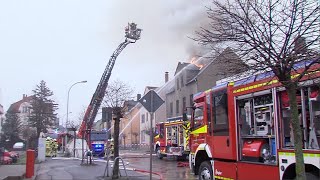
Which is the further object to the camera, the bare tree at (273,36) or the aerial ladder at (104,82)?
the aerial ladder at (104,82)

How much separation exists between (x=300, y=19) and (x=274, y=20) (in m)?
0.43

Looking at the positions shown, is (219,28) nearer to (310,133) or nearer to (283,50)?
(283,50)

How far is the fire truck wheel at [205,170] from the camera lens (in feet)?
36.7

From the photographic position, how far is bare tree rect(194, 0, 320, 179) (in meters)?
6.40

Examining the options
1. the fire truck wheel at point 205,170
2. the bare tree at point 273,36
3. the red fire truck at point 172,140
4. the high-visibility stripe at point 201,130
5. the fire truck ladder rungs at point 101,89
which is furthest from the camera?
the fire truck ladder rungs at point 101,89

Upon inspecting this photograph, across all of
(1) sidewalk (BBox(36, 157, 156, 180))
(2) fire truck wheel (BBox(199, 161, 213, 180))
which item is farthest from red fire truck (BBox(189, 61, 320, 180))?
(1) sidewalk (BBox(36, 157, 156, 180))

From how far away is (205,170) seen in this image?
11.5 meters

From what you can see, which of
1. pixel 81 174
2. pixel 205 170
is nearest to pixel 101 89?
pixel 81 174

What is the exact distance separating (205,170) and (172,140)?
16058 mm

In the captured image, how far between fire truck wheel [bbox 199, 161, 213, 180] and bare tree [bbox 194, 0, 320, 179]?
4.76 meters

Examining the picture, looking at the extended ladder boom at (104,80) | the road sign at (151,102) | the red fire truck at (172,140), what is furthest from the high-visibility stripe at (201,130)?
the extended ladder boom at (104,80)

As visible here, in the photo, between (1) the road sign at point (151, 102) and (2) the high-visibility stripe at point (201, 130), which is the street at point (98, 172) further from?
(1) the road sign at point (151, 102)

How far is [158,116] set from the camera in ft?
188

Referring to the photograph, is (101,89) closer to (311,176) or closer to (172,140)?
(172,140)
